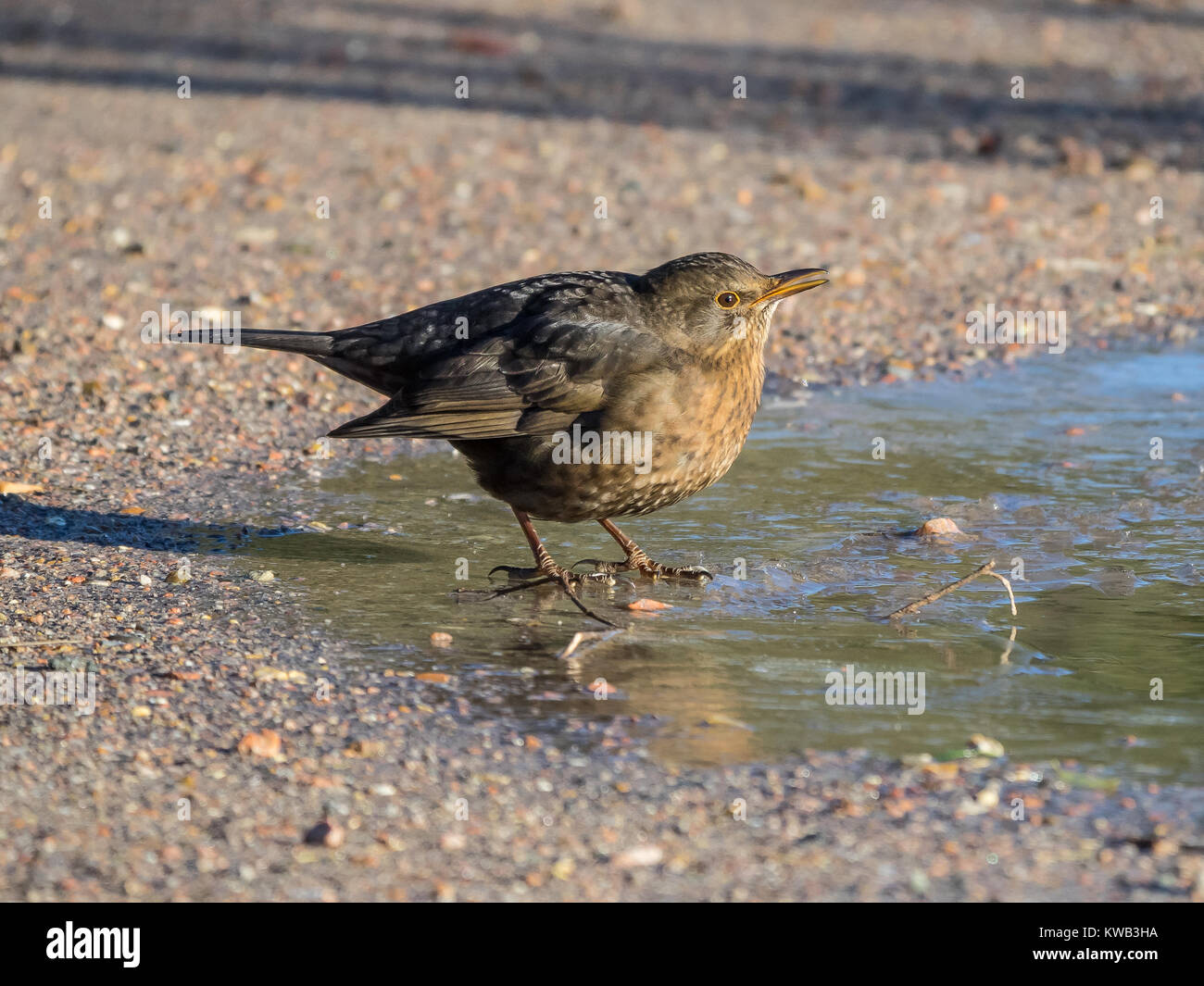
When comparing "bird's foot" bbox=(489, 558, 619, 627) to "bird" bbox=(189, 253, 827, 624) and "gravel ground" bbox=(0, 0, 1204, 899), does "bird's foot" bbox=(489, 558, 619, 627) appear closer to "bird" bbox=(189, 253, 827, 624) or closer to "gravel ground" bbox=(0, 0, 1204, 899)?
→ "bird" bbox=(189, 253, 827, 624)

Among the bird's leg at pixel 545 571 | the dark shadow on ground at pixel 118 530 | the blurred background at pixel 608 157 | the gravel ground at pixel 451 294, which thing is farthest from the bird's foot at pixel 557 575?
the blurred background at pixel 608 157

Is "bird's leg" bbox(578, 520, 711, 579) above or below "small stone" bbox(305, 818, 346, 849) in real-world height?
above

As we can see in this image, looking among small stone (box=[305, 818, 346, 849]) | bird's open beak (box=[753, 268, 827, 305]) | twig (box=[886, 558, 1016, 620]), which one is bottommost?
small stone (box=[305, 818, 346, 849])

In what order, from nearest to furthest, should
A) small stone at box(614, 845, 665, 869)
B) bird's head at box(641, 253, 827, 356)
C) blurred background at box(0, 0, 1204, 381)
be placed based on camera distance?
small stone at box(614, 845, 665, 869)
bird's head at box(641, 253, 827, 356)
blurred background at box(0, 0, 1204, 381)

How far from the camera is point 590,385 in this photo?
6.44m

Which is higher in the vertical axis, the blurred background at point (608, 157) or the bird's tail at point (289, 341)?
the blurred background at point (608, 157)

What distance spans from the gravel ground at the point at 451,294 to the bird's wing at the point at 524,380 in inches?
36.6

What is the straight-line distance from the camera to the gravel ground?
14.6 feet

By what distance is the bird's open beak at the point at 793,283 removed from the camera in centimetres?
656

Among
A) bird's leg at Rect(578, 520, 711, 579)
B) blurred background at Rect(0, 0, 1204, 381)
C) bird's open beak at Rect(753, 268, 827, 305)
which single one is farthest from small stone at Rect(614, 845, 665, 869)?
blurred background at Rect(0, 0, 1204, 381)

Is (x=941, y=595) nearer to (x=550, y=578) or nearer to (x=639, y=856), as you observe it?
(x=550, y=578)

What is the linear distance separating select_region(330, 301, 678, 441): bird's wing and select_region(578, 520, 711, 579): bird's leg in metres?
0.62

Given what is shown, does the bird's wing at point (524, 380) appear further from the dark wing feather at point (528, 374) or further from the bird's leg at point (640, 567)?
the bird's leg at point (640, 567)

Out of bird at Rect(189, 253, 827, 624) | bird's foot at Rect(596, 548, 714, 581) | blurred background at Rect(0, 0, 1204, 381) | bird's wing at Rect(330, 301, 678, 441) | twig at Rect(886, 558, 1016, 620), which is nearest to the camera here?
twig at Rect(886, 558, 1016, 620)
